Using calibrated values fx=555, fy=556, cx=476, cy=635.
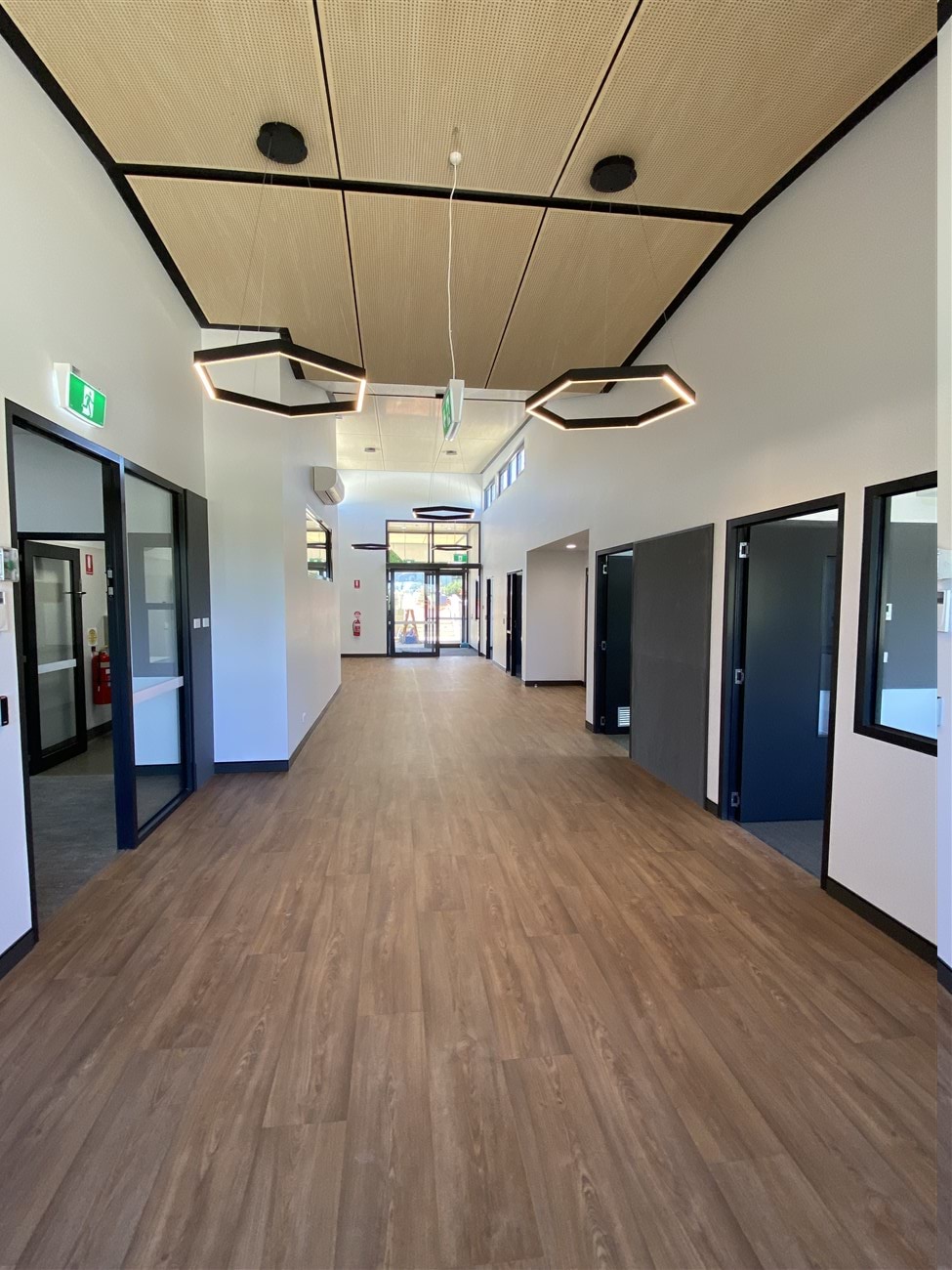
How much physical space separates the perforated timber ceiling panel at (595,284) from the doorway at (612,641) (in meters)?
2.41

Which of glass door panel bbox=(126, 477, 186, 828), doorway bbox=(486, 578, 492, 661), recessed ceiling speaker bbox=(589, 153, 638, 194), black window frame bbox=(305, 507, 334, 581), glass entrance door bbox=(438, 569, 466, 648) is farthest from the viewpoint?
glass entrance door bbox=(438, 569, 466, 648)

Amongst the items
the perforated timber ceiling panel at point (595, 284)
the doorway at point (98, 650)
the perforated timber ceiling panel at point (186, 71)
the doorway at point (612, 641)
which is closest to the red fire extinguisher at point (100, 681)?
the doorway at point (98, 650)

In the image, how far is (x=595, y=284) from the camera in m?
4.52

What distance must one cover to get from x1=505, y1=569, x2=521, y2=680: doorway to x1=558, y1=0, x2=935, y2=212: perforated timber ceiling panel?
842 cm

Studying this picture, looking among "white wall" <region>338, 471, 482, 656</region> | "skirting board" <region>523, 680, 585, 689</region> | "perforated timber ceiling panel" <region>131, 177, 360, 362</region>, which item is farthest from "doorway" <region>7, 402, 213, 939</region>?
"white wall" <region>338, 471, 482, 656</region>

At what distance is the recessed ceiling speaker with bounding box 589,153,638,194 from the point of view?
3354mm

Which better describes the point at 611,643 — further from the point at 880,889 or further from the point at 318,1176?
the point at 318,1176

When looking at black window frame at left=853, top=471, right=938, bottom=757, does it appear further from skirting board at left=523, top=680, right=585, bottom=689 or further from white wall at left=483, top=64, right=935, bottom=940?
skirting board at left=523, top=680, right=585, bottom=689

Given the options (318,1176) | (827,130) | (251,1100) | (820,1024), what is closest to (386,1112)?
(318,1176)

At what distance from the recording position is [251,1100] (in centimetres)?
188

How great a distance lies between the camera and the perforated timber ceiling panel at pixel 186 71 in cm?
254

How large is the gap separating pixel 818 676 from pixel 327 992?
401 centimetres

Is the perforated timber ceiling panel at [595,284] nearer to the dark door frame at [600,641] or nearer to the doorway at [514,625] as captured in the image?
the dark door frame at [600,641]

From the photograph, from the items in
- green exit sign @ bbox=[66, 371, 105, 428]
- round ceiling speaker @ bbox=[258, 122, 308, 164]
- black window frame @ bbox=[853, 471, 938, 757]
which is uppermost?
round ceiling speaker @ bbox=[258, 122, 308, 164]
